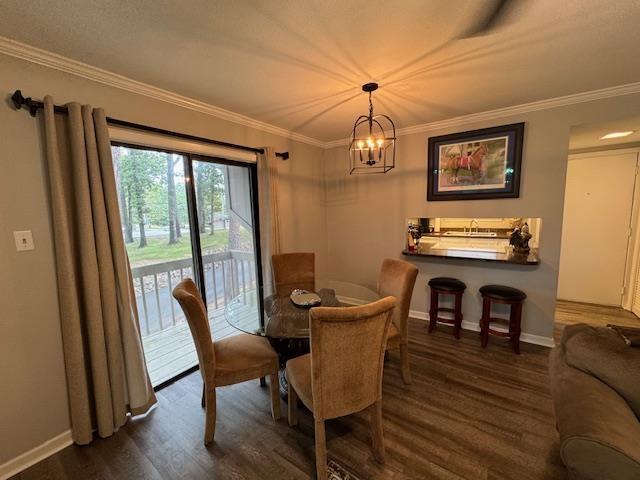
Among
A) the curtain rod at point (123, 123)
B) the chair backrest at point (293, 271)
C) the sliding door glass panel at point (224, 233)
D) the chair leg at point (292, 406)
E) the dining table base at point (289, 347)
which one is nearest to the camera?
the curtain rod at point (123, 123)

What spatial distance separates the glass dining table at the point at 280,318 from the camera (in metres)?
1.93

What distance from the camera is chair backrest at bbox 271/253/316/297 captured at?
116 inches

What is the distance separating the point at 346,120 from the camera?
122 inches

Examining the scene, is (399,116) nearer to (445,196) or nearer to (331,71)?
(445,196)

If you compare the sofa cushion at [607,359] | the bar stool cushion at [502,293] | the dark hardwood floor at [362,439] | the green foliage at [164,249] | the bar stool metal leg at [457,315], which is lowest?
the dark hardwood floor at [362,439]

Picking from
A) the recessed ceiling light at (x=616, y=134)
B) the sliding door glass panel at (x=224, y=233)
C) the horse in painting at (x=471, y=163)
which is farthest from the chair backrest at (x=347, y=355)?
the recessed ceiling light at (x=616, y=134)

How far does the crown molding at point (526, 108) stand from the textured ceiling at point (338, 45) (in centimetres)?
13

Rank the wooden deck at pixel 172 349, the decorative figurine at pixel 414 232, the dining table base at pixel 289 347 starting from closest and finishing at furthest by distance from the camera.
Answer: the dining table base at pixel 289 347, the wooden deck at pixel 172 349, the decorative figurine at pixel 414 232

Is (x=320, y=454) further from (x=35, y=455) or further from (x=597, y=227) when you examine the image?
(x=597, y=227)

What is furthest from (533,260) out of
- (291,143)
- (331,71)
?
(291,143)

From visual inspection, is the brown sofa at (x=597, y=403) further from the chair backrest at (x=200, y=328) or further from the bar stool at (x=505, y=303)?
the chair backrest at (x=200, y=328)

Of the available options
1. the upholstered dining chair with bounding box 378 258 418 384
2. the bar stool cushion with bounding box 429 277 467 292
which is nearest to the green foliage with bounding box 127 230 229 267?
the upholstered dining chair with bounding box 378 258 418 384

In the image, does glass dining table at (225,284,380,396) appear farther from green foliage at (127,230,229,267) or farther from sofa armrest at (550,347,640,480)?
sofa armrest at (550,347,640,480)

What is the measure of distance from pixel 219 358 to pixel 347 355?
99 centimetres
